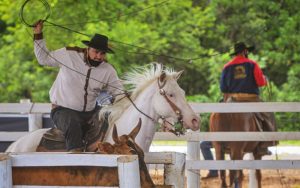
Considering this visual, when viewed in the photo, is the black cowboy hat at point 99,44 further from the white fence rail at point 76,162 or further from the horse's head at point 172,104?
the white fence rail at point 76,162

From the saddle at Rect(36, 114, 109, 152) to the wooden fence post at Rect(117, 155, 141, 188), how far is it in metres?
3.14

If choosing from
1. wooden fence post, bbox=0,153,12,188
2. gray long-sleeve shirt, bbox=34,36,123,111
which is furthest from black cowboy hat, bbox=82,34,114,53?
wooden fence post, bbox=0,153,12,188

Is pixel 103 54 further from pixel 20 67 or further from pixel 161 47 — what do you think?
pixel 20 67

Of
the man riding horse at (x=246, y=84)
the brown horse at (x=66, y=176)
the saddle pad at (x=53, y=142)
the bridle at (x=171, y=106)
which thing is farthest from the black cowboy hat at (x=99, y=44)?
the man riding horse at (x=246, y=84)

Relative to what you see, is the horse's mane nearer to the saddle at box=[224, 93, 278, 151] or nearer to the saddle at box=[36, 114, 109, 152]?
the saddle at box=[36, 114, 109, 152]

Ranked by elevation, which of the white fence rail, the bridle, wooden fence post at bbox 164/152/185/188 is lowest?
wooden fence post at bbox 164/152/185/188

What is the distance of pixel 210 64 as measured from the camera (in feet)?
77.5

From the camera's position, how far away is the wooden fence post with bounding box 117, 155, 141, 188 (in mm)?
4324

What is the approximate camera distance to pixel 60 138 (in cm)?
758

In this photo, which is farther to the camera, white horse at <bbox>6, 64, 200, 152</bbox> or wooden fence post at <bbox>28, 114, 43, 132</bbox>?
wooden fence post at <bbox>28, 114, 43, 132</bbox>

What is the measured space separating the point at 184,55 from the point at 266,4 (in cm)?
336

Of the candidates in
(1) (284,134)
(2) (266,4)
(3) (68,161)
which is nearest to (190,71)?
(2) (266,4)

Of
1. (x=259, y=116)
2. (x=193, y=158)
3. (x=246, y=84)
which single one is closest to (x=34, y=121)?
(x=193, y=158)

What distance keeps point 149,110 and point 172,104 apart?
28cm
